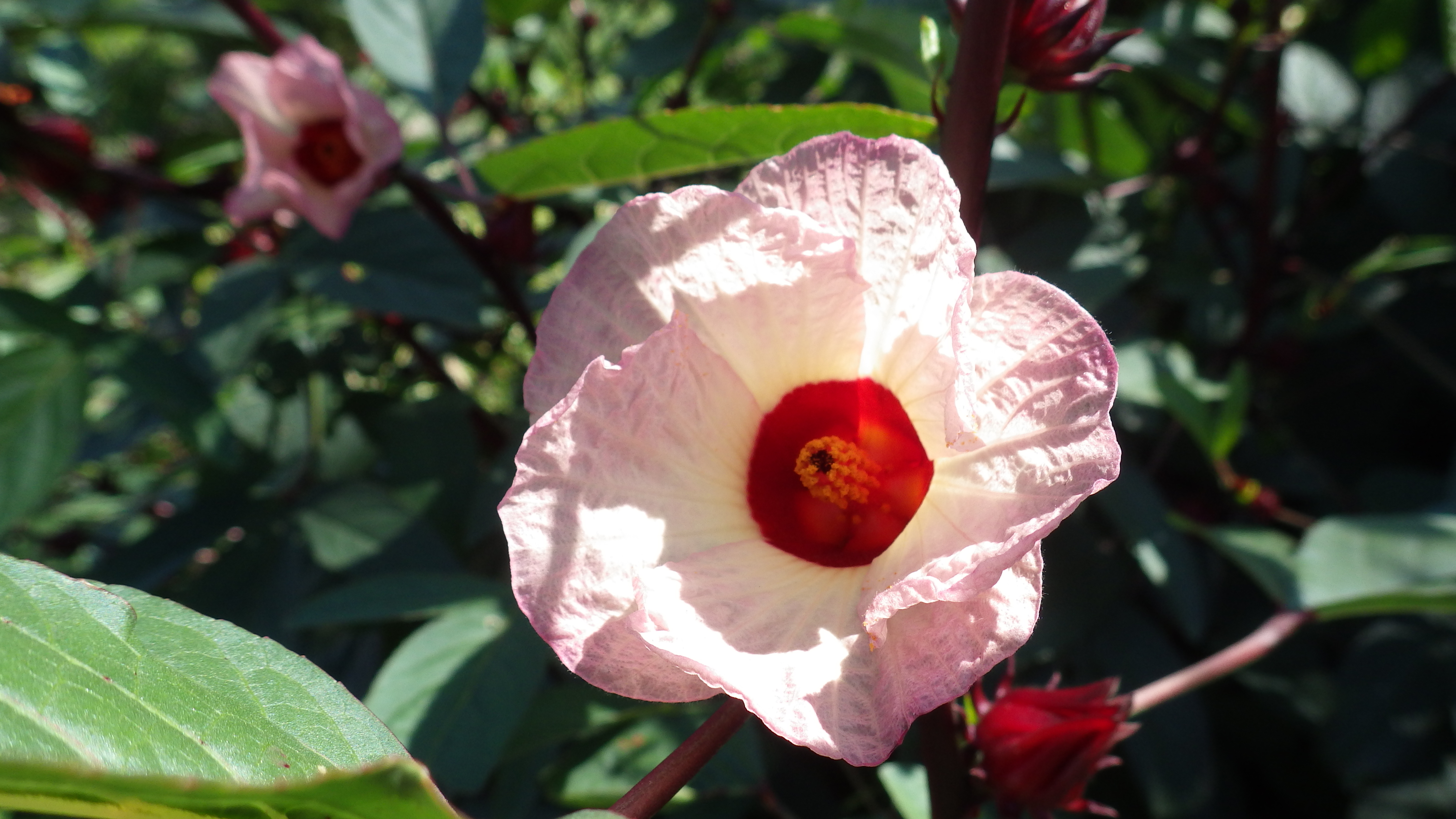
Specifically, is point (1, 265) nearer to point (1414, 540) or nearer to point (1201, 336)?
point (1201, 336)

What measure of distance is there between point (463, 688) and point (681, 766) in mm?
500

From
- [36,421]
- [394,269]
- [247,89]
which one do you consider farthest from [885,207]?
[36,421]

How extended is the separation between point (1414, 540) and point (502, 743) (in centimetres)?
109

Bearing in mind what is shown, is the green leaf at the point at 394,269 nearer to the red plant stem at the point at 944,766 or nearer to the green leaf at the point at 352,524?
the green leaf at the point at 352,524

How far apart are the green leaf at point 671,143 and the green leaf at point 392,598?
0.47m

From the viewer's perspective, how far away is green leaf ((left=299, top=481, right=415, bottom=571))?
1368 millimetres

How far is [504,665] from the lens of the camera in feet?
3.47

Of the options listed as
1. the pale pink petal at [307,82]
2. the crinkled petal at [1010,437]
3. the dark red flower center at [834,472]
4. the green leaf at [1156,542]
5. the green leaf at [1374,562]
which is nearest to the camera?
the crinkled petal at [1010,437]

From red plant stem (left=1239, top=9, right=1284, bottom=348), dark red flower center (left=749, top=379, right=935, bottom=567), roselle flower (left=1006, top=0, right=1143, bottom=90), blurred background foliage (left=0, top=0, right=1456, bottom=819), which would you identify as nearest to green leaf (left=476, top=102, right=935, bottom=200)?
blurred background foliage (left=0, top=0, right=1456, bottom=819)

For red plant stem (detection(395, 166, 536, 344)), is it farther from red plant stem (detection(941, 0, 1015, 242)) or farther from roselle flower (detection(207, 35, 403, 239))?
red plant stem (detection(941, 0, 1015, 242))

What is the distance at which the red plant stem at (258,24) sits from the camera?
1.32 metres

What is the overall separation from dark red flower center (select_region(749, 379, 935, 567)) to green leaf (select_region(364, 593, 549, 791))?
14.7 inches

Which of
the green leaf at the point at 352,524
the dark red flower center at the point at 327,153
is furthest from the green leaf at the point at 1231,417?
the dark red flower center at the point at 327,153

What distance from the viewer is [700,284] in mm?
728
